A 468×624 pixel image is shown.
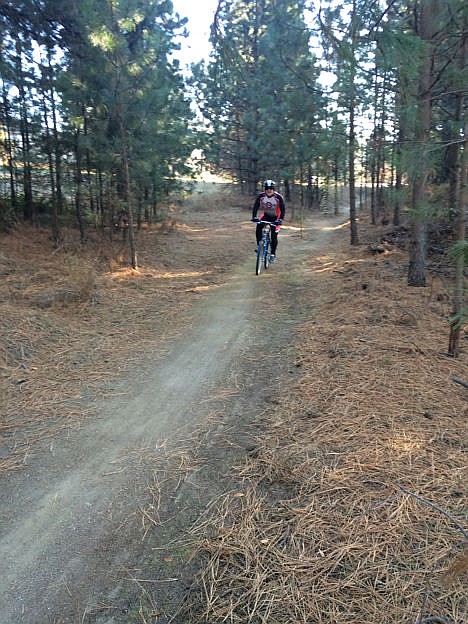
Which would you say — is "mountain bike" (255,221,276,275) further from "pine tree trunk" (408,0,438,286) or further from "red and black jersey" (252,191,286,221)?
"pine tree trunk" (408,0,438,286)

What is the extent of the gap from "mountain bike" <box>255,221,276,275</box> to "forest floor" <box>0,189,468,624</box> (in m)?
2.65

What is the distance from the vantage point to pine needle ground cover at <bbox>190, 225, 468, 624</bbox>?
7.34 feet

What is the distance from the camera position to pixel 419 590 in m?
2.23

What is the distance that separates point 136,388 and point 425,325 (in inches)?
168

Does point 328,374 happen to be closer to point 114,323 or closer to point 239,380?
point 239,380

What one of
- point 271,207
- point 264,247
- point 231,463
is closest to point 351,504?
point 231,463

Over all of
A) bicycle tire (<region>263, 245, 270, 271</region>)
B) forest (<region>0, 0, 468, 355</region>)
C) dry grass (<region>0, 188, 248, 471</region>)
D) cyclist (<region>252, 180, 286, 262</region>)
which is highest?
forest (<region>0, 0, 468, 355</region>)

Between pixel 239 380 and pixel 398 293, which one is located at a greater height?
pixel 398 293

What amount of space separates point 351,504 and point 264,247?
26.4 feet

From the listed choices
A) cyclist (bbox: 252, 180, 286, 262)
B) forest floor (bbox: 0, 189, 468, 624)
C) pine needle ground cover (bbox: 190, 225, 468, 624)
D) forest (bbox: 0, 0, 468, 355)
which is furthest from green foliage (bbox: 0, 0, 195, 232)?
pine needle ground cover (bbox: 190, 225, 468, 624)

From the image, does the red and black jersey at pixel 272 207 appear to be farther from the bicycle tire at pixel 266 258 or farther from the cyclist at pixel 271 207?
the bicycle tire at pixel 266 258

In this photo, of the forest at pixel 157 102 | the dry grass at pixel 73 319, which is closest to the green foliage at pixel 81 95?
the forest at pixel 157 102

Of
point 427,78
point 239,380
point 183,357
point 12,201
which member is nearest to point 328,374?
point 239,380

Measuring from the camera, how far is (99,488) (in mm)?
3268
